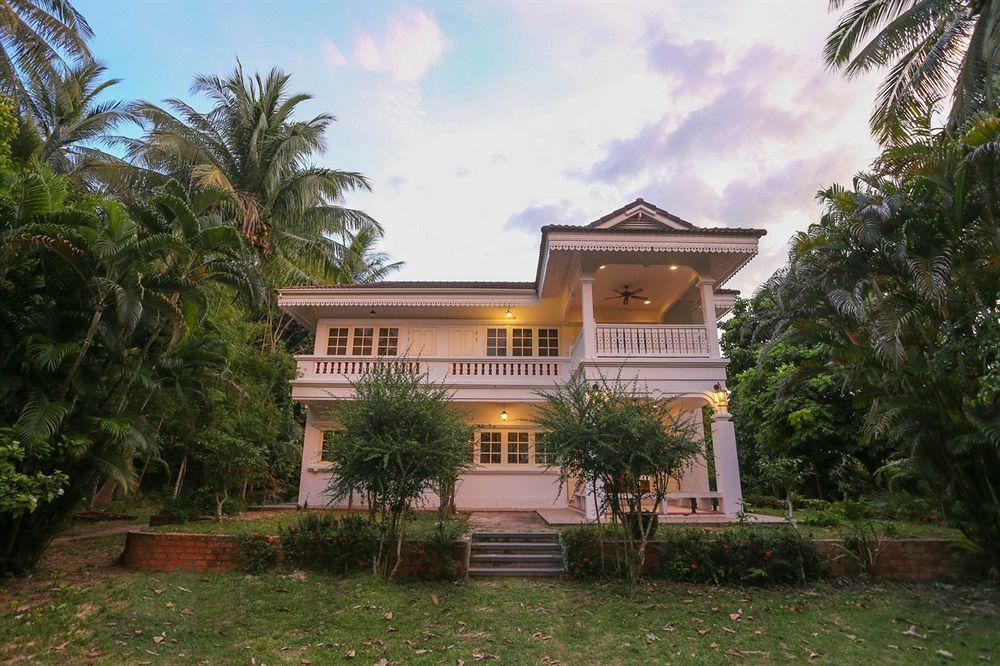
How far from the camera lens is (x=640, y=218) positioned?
1290 centimetres

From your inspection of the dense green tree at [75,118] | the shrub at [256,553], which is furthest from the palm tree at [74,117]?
the shrub at [256,553]

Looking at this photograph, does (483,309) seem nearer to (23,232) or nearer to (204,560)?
(204,560)

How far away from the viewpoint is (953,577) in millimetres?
7238

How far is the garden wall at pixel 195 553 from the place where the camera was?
7.41 metres

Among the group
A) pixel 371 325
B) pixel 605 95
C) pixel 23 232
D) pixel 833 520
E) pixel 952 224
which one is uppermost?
pixel 605 95

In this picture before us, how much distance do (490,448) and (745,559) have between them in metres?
8.64

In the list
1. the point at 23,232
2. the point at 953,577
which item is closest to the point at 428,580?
the point at 23,232

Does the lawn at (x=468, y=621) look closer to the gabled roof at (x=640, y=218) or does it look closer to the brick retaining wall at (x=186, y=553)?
the brick retaining wall at (x=186, y=553)

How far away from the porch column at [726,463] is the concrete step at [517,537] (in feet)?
15.4

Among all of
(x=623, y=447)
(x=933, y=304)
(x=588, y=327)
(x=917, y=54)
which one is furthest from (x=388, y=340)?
(x=917, y=54)

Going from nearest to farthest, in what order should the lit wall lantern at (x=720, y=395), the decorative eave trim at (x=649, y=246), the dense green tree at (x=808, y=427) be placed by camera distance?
the lit wall lantern at (x=720, y=395), the decorative eave trim at (x=649, y=246), the dense green tree at (x=808, y=427)

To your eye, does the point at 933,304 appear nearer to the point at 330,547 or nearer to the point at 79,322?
the point at 330,547

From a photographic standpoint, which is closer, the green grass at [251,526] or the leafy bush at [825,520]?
the green grass at [251,526]

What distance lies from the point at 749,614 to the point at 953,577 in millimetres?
3841
